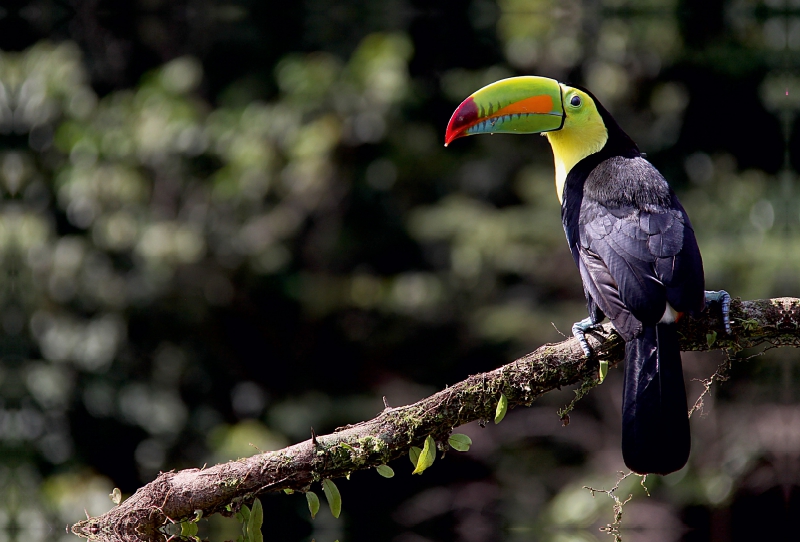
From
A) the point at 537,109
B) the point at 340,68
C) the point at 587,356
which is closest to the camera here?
the point at 587,356

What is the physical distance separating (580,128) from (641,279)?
985mm

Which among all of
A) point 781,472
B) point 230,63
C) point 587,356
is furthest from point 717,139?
point 587,356

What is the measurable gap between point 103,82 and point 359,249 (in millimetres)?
2352

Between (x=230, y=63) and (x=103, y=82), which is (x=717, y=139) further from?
(x=103, y=82)

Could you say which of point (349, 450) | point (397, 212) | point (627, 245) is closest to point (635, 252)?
point (627, 245)

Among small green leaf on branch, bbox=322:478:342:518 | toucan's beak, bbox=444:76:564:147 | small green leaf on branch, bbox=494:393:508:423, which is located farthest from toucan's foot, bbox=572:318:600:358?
toucan's beak, bbox=444:76:564:147

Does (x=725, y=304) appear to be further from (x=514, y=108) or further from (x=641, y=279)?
(x=514, y=108)

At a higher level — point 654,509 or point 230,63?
point 230,63

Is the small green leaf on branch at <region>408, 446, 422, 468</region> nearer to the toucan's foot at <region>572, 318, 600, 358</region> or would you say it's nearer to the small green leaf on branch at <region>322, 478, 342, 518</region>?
the small green leaf on branch at <region>322, 478, 342, 518</region>

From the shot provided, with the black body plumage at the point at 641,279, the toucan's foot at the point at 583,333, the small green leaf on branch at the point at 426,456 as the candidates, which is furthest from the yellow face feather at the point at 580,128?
the small green leaf on branch at the point at 426,456

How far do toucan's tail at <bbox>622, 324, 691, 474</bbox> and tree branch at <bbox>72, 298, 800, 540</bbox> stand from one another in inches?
4.6

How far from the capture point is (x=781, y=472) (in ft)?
17.5

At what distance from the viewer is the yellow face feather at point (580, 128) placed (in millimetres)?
3477

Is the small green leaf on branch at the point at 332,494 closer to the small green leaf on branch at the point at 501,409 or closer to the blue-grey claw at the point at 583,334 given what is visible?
the small green leaf on branch at the point at 501,409
